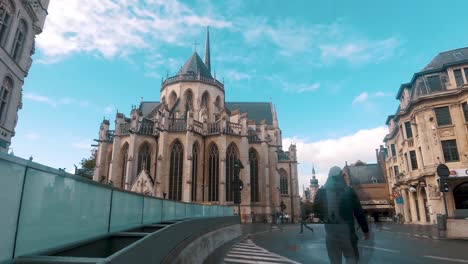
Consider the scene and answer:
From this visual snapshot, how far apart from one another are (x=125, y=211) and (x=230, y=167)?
27477 millimetres

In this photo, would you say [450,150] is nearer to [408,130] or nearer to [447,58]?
[408,130]

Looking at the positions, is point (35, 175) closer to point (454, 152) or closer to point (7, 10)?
point (7, 10)

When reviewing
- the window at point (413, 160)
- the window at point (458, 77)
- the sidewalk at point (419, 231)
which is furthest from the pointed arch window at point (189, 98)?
the window at point (458, 77)

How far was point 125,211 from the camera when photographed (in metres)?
5.55

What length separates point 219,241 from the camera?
1211 cm

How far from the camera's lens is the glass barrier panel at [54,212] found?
2.70 metres

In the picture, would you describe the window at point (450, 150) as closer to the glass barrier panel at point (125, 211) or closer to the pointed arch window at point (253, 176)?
the pointed arch window at point (253, 176)

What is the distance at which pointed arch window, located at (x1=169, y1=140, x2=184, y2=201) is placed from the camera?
30312 mm

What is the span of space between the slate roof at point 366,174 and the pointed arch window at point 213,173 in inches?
1271

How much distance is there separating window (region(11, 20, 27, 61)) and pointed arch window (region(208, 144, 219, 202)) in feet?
66.6

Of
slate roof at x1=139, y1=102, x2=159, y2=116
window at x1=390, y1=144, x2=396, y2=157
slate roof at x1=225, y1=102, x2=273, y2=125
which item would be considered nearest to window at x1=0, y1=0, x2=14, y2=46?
slate roof at x1=139, y1=102, x2=159, y2=116

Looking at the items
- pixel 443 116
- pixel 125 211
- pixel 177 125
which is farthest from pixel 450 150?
pixel 177 125

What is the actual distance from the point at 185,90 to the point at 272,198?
1928 centimetres

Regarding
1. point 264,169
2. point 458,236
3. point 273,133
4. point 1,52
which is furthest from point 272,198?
point 1,52
